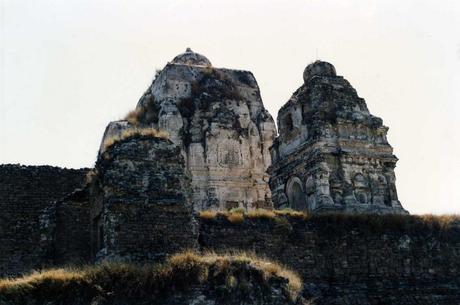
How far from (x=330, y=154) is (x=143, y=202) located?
8.50 meters

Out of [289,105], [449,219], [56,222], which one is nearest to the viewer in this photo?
[56,222]

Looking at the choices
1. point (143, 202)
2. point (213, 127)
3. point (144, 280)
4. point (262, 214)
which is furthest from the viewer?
point (213, 127)

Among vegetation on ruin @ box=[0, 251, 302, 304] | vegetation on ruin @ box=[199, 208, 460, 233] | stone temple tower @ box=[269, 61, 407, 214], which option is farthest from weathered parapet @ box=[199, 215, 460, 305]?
vegetation on ruin @ box=[0, 251, 302, 304]

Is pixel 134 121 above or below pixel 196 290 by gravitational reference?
above

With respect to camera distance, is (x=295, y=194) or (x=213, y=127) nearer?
(x=295, y=194)

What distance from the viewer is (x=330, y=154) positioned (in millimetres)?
19891

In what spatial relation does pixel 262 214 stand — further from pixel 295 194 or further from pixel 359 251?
pixel 295 194

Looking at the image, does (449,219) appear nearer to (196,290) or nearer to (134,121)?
(196,290)

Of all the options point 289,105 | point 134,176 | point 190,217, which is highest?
point 289,105

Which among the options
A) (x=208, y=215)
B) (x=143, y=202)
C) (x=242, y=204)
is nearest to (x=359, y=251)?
(x=208, y=215)

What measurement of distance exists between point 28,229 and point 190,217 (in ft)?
15.8

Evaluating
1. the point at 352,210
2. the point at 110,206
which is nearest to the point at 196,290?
the point at 110,206

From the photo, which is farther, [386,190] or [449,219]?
[386,190]

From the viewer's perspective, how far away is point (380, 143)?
2092 centimetres
